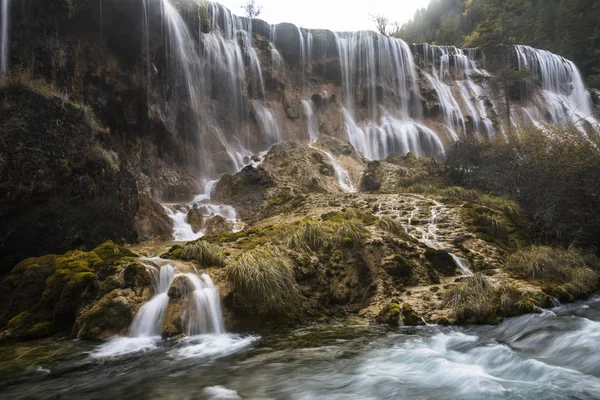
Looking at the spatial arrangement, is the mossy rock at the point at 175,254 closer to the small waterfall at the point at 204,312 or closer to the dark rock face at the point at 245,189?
the small waterfall at the point at 204,312

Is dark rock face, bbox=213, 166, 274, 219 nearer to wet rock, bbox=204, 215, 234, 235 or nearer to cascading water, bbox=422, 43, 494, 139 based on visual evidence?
wet rock, bbox=204, 215, 234, 235

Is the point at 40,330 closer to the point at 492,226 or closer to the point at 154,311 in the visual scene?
the point at 154,311

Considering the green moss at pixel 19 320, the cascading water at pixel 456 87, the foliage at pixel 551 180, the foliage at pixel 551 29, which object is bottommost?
the green moss at pixel 19 320

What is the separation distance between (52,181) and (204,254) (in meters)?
4.73

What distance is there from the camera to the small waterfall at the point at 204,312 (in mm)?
6805

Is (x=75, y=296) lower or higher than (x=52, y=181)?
lower

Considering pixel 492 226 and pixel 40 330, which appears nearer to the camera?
pixel 40 330

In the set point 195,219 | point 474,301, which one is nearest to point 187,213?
point 195,219

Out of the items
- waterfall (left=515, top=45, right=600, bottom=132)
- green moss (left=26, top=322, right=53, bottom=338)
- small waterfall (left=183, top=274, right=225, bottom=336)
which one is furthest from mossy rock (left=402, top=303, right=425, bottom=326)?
waterfall (left=515, top=45, right=600, bottom=132)

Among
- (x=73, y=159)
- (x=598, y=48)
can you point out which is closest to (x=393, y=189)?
(x=73, y=159)

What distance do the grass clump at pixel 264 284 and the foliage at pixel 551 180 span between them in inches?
291

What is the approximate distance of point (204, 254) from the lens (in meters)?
8.30

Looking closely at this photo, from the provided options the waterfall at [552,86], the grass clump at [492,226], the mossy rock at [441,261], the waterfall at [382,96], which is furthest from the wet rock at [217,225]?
the waterfall at [552,86]

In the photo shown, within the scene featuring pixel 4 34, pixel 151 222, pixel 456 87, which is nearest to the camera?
pixel 151 222
